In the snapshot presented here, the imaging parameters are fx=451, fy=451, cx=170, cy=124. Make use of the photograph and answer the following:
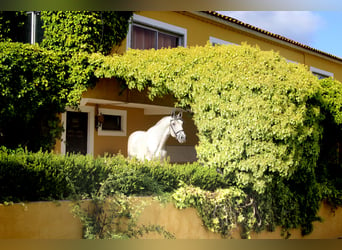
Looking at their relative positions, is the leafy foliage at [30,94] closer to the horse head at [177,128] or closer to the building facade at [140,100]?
the building facade at [140,100]

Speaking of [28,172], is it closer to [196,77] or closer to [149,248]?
[149,248]

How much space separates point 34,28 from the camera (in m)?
13.3

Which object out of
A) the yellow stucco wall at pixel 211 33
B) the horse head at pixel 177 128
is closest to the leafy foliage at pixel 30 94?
the horse head at pixel 177 128

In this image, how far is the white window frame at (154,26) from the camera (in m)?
14.9

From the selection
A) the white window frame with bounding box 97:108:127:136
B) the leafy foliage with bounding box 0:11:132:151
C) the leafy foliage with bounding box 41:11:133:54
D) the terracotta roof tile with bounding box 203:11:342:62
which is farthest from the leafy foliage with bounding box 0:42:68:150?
the terracotta roof tile with bounding box 203:11:342:62

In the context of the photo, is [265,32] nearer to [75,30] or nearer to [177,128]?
[177,128]

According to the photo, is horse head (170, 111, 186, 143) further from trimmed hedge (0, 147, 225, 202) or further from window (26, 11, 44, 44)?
window (26, 11, 44, 44)

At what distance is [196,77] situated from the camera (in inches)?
424

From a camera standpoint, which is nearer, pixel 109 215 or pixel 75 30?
pixel 109 215

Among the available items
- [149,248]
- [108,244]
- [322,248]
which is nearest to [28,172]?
[108,244]

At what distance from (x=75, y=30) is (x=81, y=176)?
579 centimetres

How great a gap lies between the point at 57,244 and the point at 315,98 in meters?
7.42

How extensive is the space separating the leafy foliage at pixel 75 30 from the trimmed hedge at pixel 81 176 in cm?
470

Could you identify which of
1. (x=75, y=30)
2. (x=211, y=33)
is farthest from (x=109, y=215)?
(x=211, y=33)
